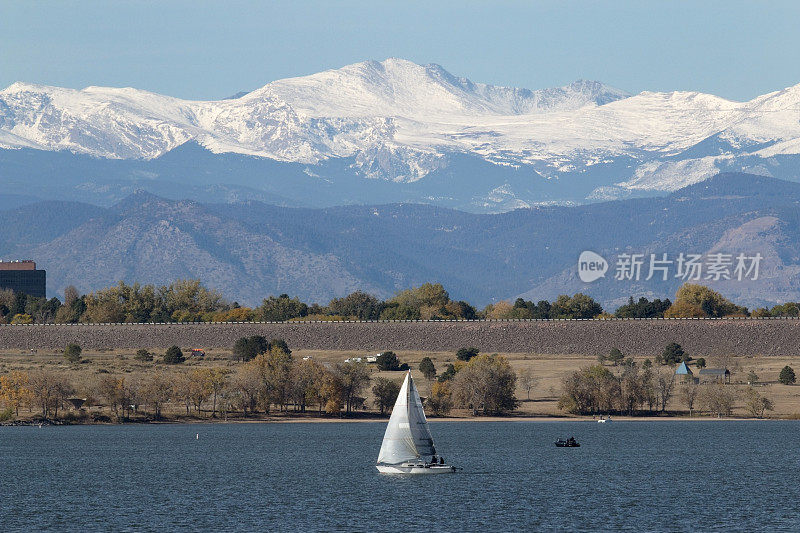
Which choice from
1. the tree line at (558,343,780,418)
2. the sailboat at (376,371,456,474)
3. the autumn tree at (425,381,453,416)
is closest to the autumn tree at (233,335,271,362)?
the autumn tree at (425,381,453,416)

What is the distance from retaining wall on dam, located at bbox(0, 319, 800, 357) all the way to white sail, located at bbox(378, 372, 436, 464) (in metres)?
98.2

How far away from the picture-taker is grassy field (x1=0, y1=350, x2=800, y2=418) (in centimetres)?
13925

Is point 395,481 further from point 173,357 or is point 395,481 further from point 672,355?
point 173,357

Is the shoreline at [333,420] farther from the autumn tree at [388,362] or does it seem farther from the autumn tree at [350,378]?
the autumn tree at [388,362]

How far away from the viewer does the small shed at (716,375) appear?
5925 inches

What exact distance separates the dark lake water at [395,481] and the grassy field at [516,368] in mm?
10351

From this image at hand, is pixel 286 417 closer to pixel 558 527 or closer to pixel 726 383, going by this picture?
pixel 726 383

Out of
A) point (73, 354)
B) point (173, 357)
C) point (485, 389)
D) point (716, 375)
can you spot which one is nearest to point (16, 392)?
point (173, 357)

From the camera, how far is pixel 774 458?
9950 cm

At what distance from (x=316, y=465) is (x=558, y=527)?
32260mm

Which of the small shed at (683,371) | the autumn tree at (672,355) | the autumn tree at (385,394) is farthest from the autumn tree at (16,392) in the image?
the autumn tree at (672,355)

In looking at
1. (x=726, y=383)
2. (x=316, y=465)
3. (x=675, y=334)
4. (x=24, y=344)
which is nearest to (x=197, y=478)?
(x=316, y=465)

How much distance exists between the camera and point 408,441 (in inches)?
3209

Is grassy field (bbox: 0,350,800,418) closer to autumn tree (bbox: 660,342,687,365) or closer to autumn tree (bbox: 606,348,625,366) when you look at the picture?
autumn tree (bbox: 606,348,625,366)
